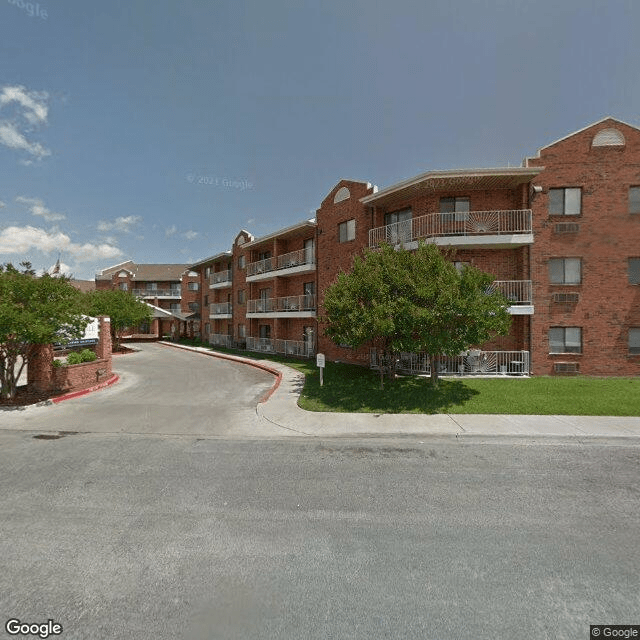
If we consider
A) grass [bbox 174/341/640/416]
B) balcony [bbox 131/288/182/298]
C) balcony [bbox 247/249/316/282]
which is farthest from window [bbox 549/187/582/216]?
balcony [bbox 131/288/182/298]

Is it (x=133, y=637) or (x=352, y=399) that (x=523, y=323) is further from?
(x=133, y=637)

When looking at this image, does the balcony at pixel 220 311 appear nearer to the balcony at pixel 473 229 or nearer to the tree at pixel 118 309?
the tree at pixel 118 309

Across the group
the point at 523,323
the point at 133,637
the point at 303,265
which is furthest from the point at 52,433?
the point at 523,323

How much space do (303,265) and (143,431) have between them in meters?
14.5

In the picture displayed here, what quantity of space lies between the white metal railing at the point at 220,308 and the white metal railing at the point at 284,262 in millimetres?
5633

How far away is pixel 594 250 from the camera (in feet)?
46.1

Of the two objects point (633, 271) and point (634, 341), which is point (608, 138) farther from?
point (634, 341)

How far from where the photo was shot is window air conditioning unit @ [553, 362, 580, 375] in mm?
13930

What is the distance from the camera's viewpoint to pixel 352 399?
10.8 m

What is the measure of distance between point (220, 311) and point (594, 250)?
2868 cm

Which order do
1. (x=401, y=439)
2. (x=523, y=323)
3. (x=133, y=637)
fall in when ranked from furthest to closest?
(x=523, y=323) → (x=401, y=439) → (x=133, y=637)

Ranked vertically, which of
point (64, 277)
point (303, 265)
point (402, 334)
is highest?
point (303, 265)

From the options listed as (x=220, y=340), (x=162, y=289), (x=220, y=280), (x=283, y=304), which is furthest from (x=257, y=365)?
(x=162, y=289)

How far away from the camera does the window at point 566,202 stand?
1431cm
